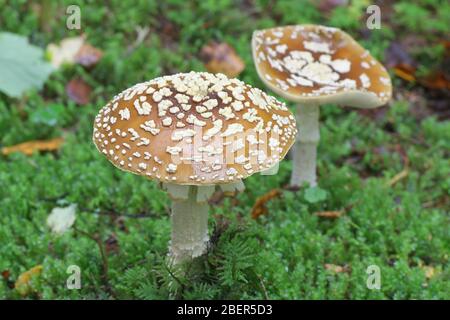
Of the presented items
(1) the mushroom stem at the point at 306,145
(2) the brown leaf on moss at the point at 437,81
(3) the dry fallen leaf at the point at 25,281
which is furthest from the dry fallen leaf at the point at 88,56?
(2) the brown leaf on moss at the point at 437,81

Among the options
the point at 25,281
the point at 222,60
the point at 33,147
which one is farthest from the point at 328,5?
the point at 25,281

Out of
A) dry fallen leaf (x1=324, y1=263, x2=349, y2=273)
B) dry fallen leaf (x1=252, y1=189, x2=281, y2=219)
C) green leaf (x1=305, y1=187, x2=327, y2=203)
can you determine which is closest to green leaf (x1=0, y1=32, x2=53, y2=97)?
dry fallen leaf (x1=252, y1=189, x2=281, y2=219)

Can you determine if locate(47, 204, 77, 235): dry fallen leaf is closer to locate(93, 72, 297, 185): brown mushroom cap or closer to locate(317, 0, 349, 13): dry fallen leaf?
locate(93, 72, 297, 185): brown mushroom cap

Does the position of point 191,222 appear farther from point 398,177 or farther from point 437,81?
point 437,81

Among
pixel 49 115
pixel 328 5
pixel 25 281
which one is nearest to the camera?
pixel 25 281

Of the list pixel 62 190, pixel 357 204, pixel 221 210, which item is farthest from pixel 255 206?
pixel 62 190
